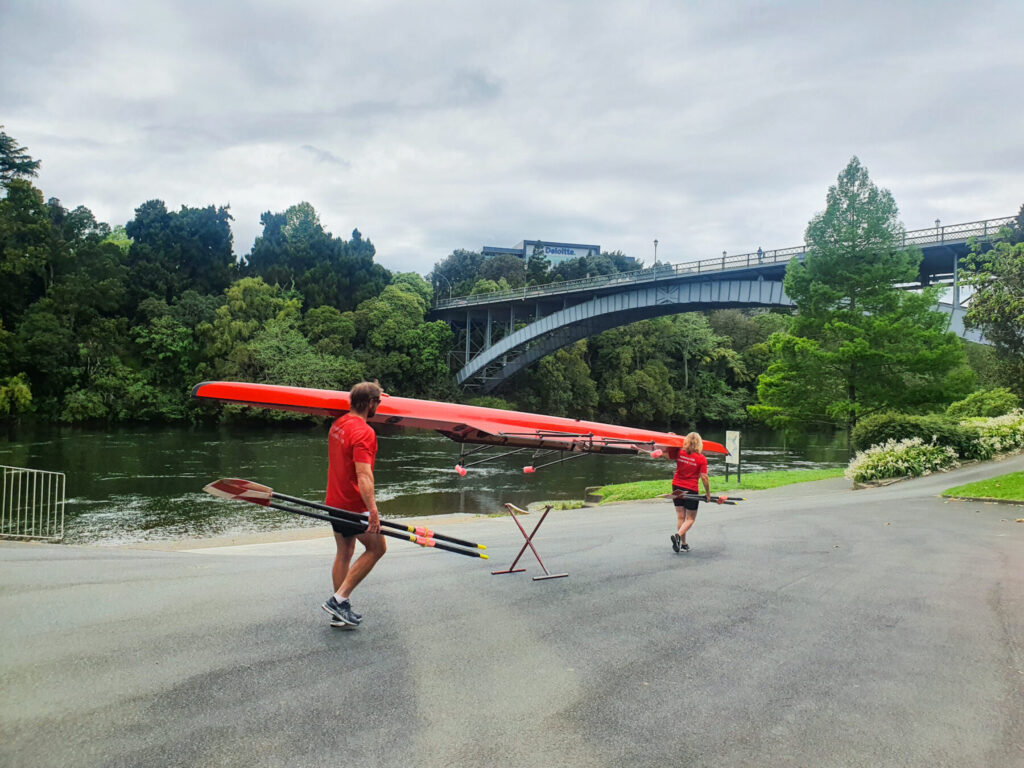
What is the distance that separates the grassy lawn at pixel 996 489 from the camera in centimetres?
1483

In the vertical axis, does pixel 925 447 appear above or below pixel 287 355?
below

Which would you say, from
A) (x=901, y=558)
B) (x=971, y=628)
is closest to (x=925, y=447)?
(x=901, y=558)

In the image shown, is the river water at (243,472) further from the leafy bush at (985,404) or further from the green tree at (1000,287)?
the green tree at (1000,287)

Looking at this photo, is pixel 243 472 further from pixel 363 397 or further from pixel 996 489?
pixel 996 489

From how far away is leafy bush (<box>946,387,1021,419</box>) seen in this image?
93.6 ft

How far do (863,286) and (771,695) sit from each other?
90.7 ft

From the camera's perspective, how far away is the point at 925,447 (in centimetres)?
2062

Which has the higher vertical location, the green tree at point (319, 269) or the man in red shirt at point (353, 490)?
the green tree at point (319, 269)

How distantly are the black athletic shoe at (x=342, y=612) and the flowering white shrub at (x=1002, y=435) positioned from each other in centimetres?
2236

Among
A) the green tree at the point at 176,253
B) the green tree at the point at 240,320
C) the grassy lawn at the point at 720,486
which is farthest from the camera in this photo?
the green tree at the point at 176,253

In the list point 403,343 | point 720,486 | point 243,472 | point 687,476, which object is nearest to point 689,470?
point 687,476

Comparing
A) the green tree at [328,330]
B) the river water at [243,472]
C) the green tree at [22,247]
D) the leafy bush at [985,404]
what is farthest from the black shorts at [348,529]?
the green tree at [22,247]

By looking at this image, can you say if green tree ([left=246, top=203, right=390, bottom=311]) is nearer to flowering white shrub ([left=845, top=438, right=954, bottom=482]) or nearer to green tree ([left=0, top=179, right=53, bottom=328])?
green tree ([left=0, top=179, right=53, bottom=328])

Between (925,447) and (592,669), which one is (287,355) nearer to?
(925,447)
